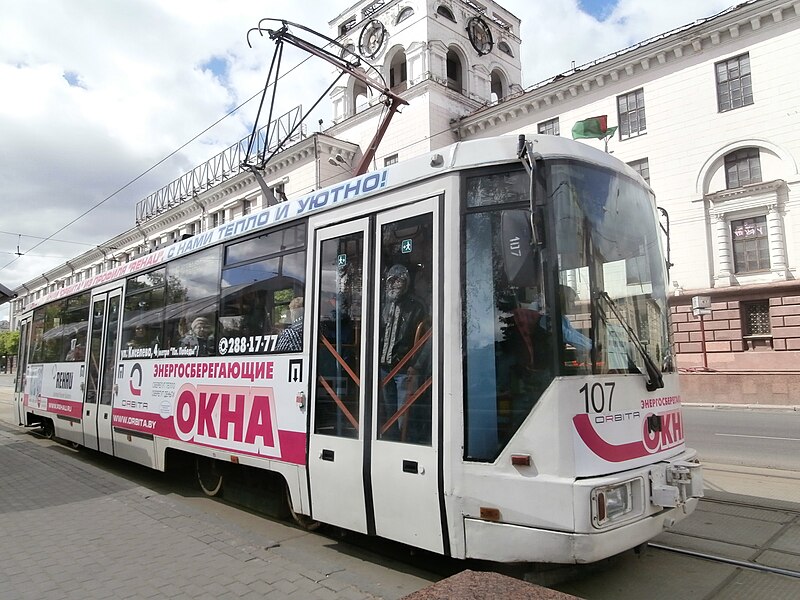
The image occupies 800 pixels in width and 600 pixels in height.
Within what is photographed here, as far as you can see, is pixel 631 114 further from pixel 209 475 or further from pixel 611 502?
pixel 611 502

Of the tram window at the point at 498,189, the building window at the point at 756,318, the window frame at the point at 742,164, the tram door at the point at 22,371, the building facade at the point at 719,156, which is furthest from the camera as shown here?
the window frame at the point at 742,164

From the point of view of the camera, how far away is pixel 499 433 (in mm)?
3869

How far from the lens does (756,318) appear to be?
23.3m

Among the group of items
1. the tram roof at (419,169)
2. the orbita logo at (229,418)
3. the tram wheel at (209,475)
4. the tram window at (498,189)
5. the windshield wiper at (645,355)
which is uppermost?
the tram roof at (419,169)

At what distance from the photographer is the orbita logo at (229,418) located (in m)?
5.51

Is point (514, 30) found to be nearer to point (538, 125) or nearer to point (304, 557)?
point (538, 125)

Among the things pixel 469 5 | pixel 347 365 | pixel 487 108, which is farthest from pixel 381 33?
pixel 347 365

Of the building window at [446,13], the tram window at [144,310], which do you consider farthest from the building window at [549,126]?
the tram window at [144,310]

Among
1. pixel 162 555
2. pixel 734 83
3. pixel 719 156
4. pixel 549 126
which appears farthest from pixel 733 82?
pixel 162 555

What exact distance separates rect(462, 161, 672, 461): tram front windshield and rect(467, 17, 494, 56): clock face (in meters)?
35.4

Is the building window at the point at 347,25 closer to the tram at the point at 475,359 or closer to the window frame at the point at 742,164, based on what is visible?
the window frame at the point at 742,164

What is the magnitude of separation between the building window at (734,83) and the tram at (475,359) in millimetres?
23131

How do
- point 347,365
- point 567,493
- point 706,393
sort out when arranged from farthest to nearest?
point 706,393 → point 347,365 → point 567,493

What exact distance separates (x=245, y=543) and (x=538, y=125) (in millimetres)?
28122
